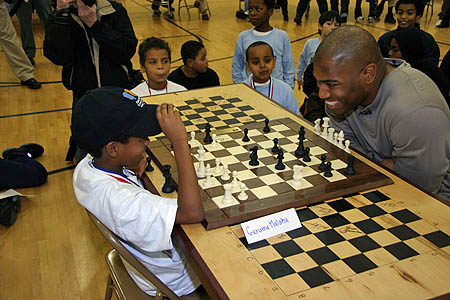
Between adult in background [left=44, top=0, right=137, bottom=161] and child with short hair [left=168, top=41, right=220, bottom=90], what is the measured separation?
1.93 feet

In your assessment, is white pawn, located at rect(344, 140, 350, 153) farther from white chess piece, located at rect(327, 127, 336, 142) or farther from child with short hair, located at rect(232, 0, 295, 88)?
child with short hair, located at rect(232, 0, 295, 88)

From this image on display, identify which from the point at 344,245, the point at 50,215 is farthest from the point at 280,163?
the point at 50,215

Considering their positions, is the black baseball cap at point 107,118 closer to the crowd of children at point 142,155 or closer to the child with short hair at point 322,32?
the crowd of children at point 142,155

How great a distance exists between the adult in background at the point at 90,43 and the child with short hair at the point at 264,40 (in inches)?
46.3

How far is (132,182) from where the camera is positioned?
169cm

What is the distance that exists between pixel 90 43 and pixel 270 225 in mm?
2089

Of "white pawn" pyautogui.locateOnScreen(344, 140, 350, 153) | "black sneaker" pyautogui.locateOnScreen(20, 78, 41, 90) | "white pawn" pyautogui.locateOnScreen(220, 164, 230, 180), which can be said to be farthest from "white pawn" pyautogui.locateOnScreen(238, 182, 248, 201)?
"black sneaker" pyautogui.locateOnScreen(20, 78, 41, 90)

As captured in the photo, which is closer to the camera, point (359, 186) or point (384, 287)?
point (384, 287)

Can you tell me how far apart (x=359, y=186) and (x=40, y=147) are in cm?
298

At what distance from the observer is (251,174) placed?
1799 mm

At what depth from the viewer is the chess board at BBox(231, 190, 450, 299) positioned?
1.25 m

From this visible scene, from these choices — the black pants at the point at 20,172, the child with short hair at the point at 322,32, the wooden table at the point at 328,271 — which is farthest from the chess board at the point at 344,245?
the child with short hair at the point at 322,32

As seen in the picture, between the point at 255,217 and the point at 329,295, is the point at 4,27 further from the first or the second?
the point at 329,295

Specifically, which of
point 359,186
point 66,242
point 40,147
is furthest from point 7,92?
point 359,186
